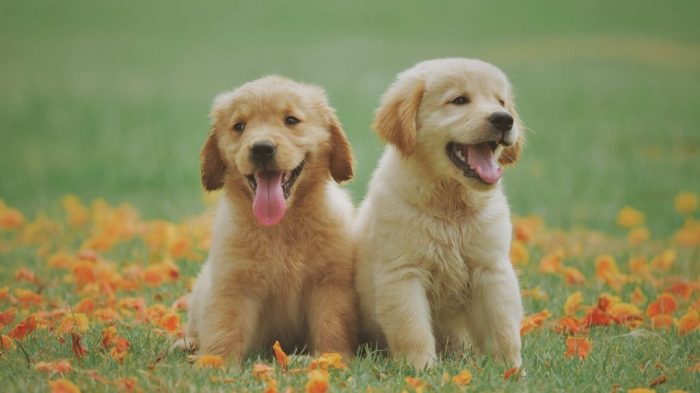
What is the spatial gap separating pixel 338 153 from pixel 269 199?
0.50 m

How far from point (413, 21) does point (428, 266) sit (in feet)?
56.3

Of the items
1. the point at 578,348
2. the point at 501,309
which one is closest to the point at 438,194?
the point at 501,309

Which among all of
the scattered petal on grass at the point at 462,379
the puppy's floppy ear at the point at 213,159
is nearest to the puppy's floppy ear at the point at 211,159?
the puppy's floppy ear at the point at 213,159

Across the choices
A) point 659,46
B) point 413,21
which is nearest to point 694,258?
point 659,46

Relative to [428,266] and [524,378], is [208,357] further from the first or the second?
[524,378]

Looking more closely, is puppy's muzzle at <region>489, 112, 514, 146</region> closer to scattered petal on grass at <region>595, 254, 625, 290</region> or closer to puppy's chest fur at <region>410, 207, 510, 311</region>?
puppy's chest fur at <region>410, 207, 510, 311</region>

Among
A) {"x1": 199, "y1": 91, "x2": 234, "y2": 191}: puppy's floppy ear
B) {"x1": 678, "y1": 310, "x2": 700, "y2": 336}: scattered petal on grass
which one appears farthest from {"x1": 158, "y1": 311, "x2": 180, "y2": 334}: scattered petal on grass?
{"x1": 678, "y1": 310, "x2": 700, "y2": 336}: scattered petal on grass

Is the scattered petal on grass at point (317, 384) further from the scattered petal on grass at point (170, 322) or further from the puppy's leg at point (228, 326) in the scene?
the scattered petal on grass at point (170, 322)

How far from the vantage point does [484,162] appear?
3.93 meters

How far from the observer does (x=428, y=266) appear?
12.9ft

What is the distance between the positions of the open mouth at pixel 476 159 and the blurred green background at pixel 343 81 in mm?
1138

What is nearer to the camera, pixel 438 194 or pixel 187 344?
pixel 438 194

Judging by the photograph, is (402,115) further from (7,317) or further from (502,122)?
(7,317)

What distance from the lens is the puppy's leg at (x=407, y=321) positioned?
3.83m
